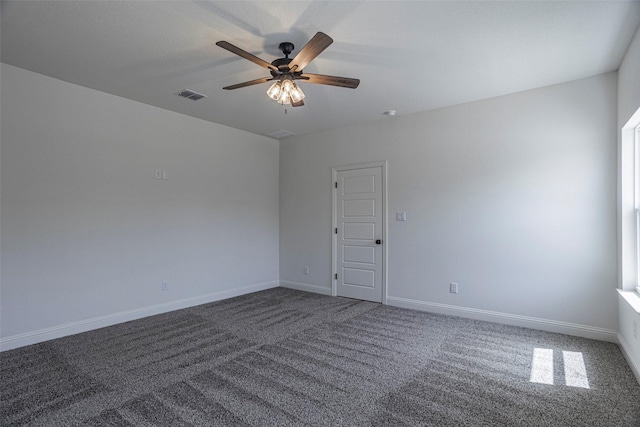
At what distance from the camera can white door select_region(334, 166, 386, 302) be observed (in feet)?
16.2

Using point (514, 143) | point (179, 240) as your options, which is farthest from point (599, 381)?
point (179, 240)

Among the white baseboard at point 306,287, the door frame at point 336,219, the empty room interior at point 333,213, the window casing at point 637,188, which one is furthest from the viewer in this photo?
the white baseboard at point 306,287

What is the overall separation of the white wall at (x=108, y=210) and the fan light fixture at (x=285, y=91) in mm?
2402

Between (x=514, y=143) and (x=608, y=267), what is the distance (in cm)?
161

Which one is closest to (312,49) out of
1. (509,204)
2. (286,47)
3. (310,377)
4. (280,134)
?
(286,47)

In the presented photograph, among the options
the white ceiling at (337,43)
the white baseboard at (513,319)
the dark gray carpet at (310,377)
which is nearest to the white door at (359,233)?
the white baseboard at (513,319)

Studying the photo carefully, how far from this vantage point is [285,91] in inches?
107

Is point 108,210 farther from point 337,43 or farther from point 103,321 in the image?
point 337,43

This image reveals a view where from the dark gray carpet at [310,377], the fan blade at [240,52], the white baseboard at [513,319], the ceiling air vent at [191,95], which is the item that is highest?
the ceiling air vent at [191,95]

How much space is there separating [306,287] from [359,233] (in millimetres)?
1413

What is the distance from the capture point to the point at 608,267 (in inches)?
130

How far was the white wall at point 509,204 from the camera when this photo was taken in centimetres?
337

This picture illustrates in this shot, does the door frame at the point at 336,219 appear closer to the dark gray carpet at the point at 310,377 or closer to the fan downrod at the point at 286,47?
the dark gray carpet at the point at 310,377

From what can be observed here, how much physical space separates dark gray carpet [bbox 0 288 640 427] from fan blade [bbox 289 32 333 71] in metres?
2.44
